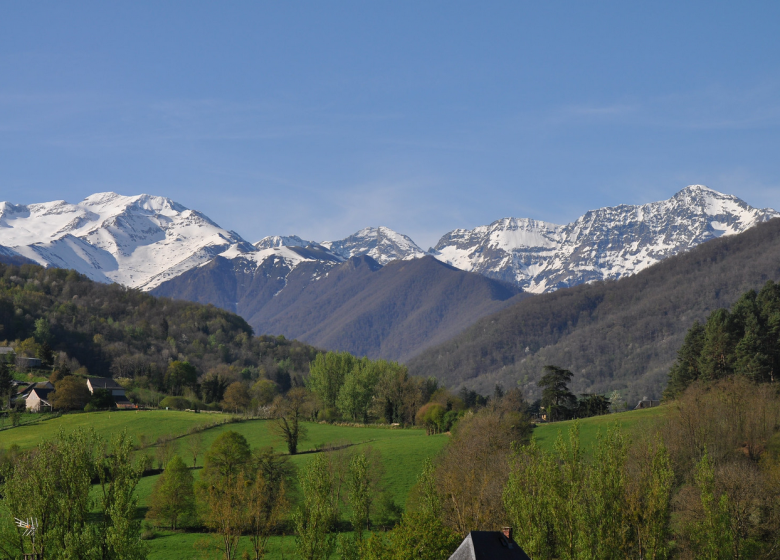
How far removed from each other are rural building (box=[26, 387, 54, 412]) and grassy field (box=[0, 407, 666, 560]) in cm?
932

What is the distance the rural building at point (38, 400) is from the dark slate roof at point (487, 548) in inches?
4063

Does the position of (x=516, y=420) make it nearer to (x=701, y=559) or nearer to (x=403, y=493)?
(x=403, y=493)

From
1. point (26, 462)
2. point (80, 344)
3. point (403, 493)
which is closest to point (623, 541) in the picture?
point (403, 493)

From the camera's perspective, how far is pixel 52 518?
1725 inches

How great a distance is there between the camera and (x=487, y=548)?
27734 mm

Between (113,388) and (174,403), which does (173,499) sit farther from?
(113,388)

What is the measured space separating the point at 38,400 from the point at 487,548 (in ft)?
351

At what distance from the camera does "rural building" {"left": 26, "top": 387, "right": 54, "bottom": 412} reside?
115 m

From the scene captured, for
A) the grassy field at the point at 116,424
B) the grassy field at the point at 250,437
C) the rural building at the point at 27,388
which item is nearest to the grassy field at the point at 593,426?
the grassy field at the point at 250,437

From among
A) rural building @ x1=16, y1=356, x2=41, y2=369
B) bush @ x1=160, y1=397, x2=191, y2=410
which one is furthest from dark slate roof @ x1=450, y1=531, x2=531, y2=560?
rural building @ x1=16, y1=356, x2=41, y2=369

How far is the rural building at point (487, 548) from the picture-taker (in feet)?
89.4

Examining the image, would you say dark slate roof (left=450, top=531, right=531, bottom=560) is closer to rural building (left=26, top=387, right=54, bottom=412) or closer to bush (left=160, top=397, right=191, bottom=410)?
rural building (left=26, top=387, right=54, bottom=412)

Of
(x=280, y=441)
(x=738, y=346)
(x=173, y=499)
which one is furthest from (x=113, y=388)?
(x=738, y=346)

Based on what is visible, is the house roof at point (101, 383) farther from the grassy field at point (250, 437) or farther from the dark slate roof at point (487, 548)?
the dark slate roof at point (487, 548)
